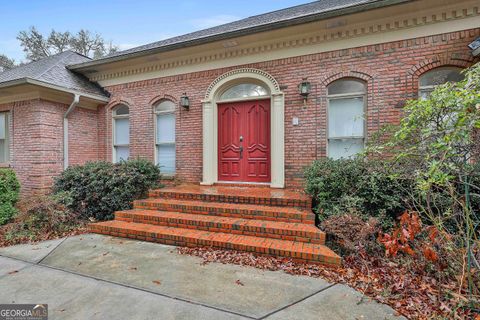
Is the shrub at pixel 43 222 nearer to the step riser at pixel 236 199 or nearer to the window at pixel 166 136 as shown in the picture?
the step riser at pixel 236 199

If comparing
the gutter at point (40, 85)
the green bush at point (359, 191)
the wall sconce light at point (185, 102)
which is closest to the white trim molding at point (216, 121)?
the wall sconce light at point (185, 102)

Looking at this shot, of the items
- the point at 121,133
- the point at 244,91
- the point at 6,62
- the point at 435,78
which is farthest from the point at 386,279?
the point at 6,62

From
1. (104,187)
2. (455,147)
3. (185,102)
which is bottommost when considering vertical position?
(104,187)

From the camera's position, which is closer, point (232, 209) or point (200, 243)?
point (200, 243)

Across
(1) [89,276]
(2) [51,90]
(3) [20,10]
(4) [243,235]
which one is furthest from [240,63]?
(3) [20,10]

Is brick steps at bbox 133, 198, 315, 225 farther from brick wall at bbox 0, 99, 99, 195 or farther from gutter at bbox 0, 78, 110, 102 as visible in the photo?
gutter at bbox 0, 78, 110, 102

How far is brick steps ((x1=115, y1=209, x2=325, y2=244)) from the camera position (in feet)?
12.6

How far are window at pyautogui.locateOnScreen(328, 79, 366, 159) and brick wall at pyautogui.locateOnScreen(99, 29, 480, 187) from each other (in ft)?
0.62

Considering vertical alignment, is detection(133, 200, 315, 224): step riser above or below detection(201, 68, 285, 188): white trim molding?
below

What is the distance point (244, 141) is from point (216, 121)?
97cm

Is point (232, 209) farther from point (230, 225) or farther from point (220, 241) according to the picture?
point (220, 241)

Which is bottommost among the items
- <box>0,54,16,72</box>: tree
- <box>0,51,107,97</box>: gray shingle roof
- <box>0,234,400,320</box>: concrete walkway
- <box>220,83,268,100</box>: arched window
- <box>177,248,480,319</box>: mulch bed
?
<box>0,234,400,320</box>: concrete walkway

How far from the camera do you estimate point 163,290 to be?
8.94 ft

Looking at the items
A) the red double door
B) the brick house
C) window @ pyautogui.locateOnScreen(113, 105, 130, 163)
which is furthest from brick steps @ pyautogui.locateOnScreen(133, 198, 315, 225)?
window @ pyautogui.locateOnScreen(113, 105, 130, 163)
